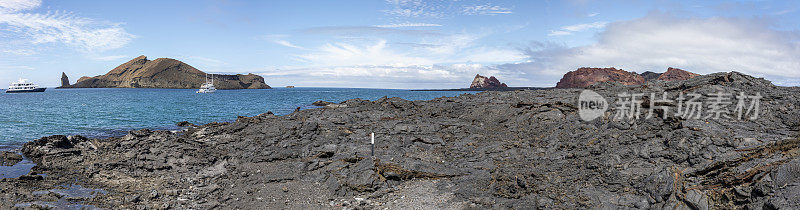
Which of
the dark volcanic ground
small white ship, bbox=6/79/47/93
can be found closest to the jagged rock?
the dark volcanic ground

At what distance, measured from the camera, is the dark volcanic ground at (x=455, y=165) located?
10116 millimetres

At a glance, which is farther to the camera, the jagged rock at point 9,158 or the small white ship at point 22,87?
the small white ship at point 22,87

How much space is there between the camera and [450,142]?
59.8ft

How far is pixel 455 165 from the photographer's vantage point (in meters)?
14.5

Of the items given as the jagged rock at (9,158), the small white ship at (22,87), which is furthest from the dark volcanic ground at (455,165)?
the small white ship at (22,87)

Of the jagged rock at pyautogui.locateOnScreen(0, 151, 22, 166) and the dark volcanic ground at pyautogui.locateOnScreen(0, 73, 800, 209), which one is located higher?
the dark volcanic ground at pyautogui.locateOnScreen(0, 73, 800, 209)

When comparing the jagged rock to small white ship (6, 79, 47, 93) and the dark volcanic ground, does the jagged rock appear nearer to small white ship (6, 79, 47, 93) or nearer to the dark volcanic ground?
the dark volcanic ground

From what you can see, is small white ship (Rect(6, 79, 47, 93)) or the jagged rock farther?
small white ship (Rect(6, 79, 47, 93))

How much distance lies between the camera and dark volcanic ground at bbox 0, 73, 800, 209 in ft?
33.2

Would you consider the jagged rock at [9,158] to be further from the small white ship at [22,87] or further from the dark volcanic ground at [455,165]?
the small white ship at [22,87]

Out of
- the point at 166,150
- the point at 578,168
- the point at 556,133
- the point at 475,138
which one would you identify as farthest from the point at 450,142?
the point at 166,150

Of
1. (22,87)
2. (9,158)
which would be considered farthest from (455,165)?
(22,87)

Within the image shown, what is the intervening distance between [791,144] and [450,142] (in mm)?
11485

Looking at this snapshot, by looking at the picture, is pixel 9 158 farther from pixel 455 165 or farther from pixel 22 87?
pixel 22 87
